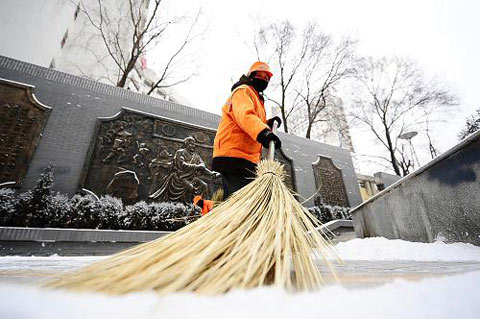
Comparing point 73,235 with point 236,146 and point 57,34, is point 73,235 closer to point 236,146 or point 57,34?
point 236,146

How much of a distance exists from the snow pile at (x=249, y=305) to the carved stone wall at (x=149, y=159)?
5.12 meters

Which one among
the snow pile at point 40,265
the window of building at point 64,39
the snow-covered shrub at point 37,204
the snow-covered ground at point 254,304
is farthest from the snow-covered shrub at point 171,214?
the window of building at point 64,39

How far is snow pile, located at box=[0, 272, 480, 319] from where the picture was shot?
31cm

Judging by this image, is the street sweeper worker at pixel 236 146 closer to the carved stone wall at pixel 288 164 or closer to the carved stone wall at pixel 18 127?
the carved stone wall at pixel 18 127

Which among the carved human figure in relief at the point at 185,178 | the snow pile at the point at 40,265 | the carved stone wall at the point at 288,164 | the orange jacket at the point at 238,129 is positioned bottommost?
the snow pile at the point at 40,265

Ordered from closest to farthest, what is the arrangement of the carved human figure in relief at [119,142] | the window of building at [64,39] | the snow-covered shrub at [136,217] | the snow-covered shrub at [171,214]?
1. the snow-covered shrub at [136,217]
2. the snow-covered shrub at [171,214]
3. the carved human figure in relief at [119,142]
4. the window of building at [64,39]

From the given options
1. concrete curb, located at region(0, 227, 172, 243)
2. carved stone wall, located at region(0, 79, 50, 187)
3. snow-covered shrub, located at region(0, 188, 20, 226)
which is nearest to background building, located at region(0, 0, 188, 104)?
carved stone wall, located at region(0, 79, 50, 187)

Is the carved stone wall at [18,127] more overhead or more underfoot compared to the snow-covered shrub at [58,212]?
more overhead

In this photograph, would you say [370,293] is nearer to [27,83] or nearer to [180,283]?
[180,283]

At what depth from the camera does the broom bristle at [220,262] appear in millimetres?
446

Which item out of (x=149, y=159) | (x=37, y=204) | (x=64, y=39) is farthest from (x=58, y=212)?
(x=64, y=39)

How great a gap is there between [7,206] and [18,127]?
1811 millimetres

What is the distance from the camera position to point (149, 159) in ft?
18.0

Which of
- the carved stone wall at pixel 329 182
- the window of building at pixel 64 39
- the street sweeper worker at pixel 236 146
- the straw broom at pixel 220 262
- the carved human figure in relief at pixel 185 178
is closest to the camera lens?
the straw broom at pixel 220 262
